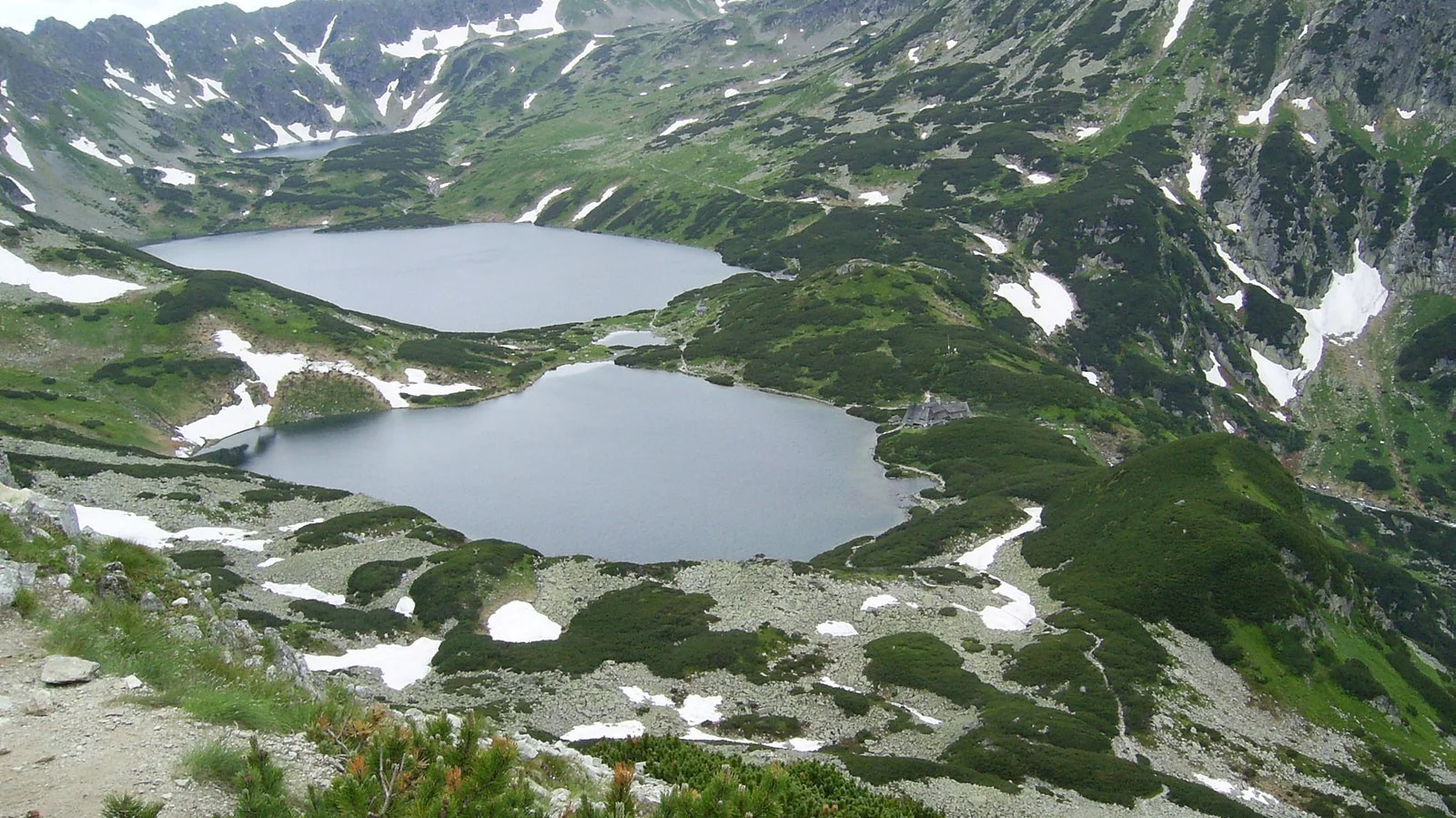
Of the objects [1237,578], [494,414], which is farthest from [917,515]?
[494,414]

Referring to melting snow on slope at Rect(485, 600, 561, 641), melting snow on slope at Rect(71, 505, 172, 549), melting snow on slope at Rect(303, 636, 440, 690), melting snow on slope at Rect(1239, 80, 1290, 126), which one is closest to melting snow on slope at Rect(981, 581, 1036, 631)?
melting snow on slope at Rect(485, 600, 561, 641)

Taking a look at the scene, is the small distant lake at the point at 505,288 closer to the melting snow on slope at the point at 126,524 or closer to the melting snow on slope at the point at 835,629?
the melting snow on slope at the point at 126,524

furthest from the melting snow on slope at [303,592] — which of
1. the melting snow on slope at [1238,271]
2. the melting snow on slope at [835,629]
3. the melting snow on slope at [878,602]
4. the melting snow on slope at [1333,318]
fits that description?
the melting snow on slope at [1238,271]

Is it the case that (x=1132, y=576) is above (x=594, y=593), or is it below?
above

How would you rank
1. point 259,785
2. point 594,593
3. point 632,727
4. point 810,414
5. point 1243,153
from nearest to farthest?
point 259,785, point 632,727, point 594,593, point 810,414, point 1243,153

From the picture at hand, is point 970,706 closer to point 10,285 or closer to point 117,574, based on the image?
point 117,574

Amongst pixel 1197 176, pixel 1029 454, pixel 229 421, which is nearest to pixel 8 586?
pixel 1029 454

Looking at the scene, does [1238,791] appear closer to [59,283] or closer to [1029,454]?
[1029,454]
